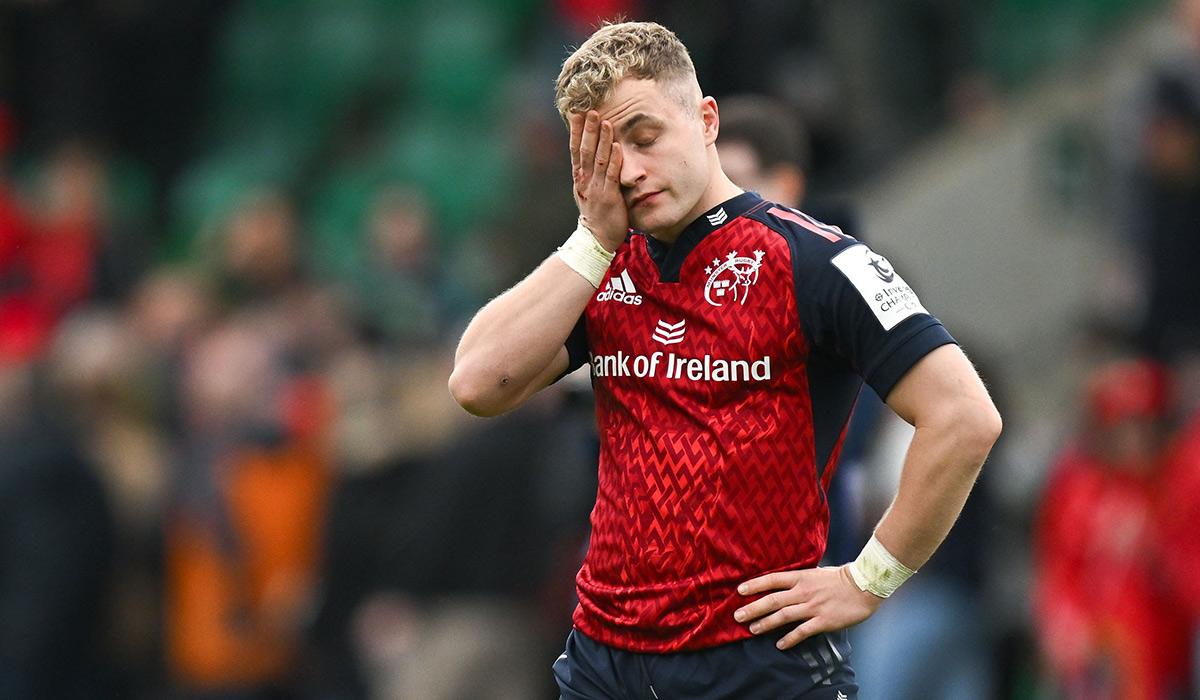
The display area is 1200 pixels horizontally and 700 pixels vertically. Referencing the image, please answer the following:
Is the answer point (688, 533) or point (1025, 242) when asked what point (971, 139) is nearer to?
point (1025, 242)

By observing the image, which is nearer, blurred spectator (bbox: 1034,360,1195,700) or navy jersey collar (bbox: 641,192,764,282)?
navy jersey collar (bbox: 641,192,764,282)

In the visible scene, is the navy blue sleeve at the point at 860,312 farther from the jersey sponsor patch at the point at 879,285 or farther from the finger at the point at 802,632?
the finger at the point at 802,632

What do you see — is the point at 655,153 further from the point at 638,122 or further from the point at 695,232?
the point at 695,232

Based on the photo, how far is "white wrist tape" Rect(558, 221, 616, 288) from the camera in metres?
3.64

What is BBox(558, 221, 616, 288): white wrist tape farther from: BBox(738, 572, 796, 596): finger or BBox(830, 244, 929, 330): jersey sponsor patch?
BBox(738, 572, 796, 596): finger

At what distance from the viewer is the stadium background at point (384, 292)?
8312 millimetres

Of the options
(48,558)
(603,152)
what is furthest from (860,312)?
(48,558)

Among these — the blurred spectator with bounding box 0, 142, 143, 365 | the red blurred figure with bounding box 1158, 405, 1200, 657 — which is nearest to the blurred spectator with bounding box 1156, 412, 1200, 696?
the red blurred figure with bounding box 1158, 405, 1200, 657

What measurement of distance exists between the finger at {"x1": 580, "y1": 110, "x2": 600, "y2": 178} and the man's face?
2cm

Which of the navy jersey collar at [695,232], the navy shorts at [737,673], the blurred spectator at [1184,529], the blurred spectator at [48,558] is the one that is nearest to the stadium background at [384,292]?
the blurred spectator at [48,558]

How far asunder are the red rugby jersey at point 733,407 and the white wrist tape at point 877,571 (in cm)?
11

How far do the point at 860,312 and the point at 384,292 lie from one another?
25.0 feet

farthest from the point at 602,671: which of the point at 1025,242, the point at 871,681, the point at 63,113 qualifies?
the point at 63,113

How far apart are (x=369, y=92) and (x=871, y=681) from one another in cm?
781
